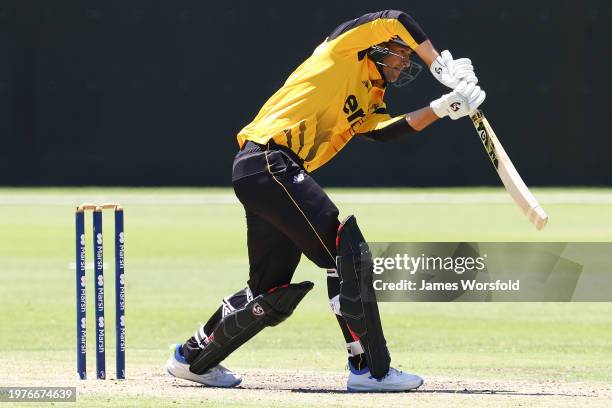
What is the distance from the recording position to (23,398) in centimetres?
A: 595

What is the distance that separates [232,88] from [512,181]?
1738cm

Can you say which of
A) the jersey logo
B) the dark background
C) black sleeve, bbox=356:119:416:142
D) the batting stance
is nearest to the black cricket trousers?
the batting stance

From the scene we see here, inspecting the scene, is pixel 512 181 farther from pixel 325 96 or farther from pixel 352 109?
pixel 325 96

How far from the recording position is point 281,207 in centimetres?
615

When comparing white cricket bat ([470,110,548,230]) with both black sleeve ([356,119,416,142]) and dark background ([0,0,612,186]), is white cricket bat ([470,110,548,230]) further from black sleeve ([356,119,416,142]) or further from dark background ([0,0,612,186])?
dark background ([0,0,612,186])

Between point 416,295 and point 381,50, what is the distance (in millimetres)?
1481

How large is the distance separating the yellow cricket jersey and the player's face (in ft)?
0.27

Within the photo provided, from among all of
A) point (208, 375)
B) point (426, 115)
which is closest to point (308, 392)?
point (208, 375)

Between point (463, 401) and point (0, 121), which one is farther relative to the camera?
point (0, 121)

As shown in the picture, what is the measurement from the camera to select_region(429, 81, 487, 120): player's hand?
624cm

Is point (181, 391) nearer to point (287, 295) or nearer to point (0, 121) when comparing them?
point (287, 295)

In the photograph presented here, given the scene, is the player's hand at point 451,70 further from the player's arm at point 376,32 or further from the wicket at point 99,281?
the wicket at point 99,281

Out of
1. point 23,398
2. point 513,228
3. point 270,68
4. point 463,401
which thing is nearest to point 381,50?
point 463,401

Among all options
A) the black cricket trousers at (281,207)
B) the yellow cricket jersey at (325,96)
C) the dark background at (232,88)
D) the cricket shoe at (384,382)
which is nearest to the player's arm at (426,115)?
the yellow cricket jersey at (325,96)
